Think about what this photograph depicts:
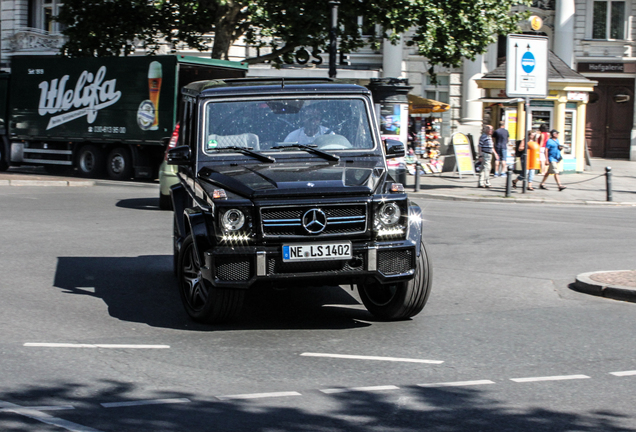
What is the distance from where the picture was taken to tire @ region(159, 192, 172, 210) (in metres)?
16.2

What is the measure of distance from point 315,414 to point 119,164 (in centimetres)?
2078

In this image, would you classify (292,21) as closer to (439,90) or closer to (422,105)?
(422,105)

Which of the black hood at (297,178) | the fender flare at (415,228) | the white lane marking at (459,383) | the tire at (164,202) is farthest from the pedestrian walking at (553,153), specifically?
the white lane marking at (459,383)

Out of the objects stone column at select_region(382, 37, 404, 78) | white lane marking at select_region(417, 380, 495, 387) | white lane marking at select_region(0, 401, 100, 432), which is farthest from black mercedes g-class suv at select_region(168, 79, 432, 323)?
stone column at select_region(382, 37, 404, 78)

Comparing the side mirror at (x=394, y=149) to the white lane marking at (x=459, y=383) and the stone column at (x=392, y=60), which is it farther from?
the stone column at (x=392, y=60)

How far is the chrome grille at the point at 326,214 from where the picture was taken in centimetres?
662

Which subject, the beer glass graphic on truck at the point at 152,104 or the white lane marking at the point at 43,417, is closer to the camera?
the white lane marking at the point at 43,417

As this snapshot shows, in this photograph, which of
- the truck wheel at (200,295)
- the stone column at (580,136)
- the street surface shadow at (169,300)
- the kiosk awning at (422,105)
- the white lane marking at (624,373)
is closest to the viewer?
the white lane marking at (624,373)

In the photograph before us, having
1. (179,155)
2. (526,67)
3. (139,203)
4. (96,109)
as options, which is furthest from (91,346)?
(96,109)

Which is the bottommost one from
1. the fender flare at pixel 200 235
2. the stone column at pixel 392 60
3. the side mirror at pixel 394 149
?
the fender flare at pixel 200 235

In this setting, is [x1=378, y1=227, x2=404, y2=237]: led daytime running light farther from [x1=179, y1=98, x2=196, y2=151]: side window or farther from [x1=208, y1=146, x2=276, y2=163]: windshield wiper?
[x1=179, y1=98, x2=196, y2=151]: side window

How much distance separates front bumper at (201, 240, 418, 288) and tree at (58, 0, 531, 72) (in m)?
19.7

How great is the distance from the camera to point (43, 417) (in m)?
4.73

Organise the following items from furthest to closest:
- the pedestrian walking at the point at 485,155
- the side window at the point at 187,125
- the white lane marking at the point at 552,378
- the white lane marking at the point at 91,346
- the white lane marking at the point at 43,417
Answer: the pedestrian walking at the point at 485,155 < the side window at the point at 187,125 < the white lane marking at the point at 91,346 < the white lane marking at the point at 552,378 < the white lane marking at the point at 43,417
